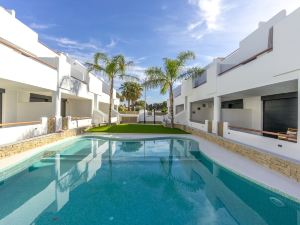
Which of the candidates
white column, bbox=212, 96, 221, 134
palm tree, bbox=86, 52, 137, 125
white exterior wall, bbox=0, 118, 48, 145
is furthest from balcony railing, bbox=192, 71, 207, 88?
white exterior wall, bbox=0, 118, 48, 145

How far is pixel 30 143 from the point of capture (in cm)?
1052

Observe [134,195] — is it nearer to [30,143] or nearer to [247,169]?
[247,169]

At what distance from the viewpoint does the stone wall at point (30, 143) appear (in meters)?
8.76

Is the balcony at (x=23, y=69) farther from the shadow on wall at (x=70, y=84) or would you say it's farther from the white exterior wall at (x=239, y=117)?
the white exterior wall at (x=239, y=117)

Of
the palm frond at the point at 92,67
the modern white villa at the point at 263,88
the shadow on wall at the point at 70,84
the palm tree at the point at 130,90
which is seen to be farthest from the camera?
the palm tree at the point at 130,90

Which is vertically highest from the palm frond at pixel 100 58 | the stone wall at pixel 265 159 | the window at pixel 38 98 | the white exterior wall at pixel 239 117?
the palm frond at pixel 100 58

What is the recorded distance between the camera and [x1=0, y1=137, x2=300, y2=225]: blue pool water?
4668mm

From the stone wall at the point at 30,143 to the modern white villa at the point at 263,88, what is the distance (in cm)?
1095

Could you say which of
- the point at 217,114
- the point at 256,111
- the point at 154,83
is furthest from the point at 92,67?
the point at 256,111

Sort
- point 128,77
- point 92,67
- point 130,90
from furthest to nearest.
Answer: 1. point 130,90
2. point 128,77
3. point 92,67

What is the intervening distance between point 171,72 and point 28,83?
12.4 metres

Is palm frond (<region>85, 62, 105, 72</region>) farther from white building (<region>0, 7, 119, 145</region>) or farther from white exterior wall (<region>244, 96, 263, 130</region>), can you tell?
white exterior wall (<region>244, 96, 263, 130</region>)

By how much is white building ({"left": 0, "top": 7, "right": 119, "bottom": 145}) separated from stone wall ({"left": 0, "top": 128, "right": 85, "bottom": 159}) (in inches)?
18.0

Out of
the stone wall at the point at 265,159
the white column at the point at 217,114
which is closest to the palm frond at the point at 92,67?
the white column at the point at 217,114
